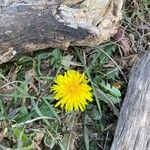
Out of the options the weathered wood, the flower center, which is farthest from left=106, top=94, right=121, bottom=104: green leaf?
the flower center

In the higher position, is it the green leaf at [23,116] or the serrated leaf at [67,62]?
the serrated leaf at [67,62]

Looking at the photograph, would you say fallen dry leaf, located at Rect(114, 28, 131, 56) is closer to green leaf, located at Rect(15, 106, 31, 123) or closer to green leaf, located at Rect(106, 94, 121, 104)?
green leaf, located at Rect(106, 94, 121, 104)

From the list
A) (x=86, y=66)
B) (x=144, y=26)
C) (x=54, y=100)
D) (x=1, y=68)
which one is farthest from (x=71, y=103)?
(x=144, y=26)

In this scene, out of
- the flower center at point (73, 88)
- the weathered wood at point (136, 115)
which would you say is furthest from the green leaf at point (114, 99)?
the flower center at point (73, 88)

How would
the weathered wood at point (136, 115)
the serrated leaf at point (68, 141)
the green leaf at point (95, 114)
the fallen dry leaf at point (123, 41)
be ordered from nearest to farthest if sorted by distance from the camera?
the weathered wood at point (136, 115) → the serrated leaf at point (68, 141) → the green leaf at point (95, 114) → the fallen dry leaf at point (123, 41)

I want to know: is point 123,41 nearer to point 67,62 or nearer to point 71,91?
point 67,62

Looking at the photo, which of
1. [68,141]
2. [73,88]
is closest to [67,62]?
[73,88]

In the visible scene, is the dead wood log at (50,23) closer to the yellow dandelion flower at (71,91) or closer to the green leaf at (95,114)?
the yellow dandelion flower at (71,91)
